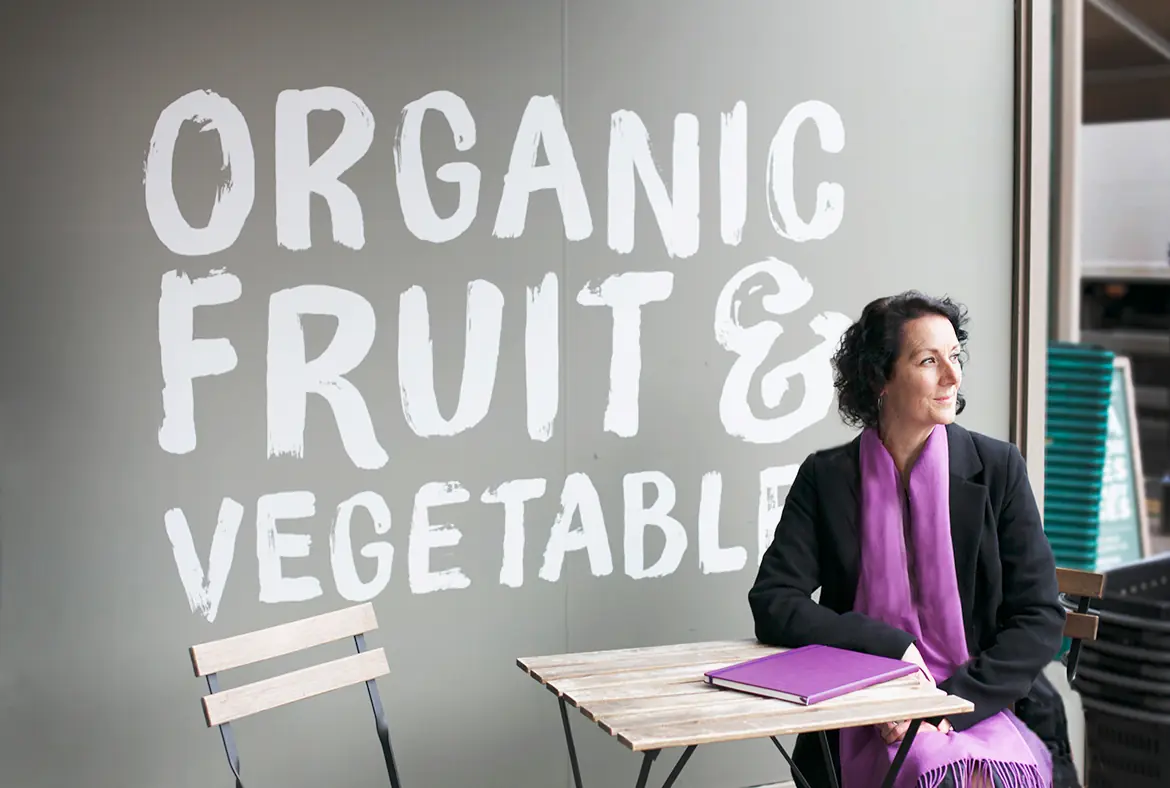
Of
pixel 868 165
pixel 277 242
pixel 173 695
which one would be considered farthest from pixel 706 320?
pixel 173 695

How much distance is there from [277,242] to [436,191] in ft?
1.57

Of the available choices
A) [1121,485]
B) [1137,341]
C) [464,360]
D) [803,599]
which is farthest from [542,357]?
[1137,341]

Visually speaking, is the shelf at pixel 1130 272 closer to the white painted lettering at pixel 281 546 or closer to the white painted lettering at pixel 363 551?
the white painted lettering at pixel 363 551

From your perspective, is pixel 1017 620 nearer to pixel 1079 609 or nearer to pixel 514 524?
pixel 1079 609

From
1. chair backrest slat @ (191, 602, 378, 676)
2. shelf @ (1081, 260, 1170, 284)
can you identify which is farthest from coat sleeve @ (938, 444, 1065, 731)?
shelf @ (1081, 260, 1170, 284)

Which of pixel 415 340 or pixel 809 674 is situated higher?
pixel 415 340

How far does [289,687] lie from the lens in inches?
106

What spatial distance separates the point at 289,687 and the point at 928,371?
1.64m

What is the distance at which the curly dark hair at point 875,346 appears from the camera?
2.87m

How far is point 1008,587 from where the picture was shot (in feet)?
→ 9.23

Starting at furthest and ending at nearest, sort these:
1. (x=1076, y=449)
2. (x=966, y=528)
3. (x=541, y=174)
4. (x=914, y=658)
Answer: (x=1076, y=449)
(x=541, y=174)
(x=966, y=528)
(x=914, y=658)

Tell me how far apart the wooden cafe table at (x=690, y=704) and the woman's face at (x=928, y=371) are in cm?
65

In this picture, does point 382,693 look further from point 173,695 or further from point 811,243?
point 811,243

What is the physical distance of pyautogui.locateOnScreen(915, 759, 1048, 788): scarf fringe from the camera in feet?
8.38
